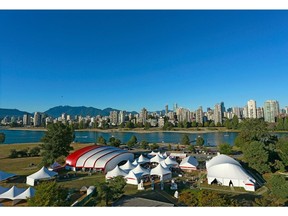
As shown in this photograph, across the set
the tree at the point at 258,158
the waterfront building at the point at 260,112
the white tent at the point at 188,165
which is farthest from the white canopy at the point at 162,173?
the waterfront building at the point at 260,112

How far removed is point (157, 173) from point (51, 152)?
6367mm

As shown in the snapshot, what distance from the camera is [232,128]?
41.0 meters

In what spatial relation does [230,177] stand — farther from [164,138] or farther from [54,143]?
[164,138]

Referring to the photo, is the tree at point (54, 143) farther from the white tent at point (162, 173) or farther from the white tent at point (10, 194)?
the white tent at point (162, 173)

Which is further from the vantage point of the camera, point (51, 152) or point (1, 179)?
point (51, 152)

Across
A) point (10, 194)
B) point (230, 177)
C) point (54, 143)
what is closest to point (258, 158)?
point (230, 177)

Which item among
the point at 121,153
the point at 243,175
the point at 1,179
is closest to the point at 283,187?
the point at 243,175

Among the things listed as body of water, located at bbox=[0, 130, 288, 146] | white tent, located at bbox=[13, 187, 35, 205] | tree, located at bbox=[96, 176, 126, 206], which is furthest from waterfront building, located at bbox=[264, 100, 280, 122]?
white tent, located at bbox=[13, 187, 35, 205]

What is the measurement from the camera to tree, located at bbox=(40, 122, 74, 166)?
12.8 metres

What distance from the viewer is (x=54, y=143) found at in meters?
13.1

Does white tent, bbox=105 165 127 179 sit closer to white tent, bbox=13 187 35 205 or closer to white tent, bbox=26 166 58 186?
white tent, bbox=26 166 58 186

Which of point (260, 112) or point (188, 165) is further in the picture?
point (260, 112)

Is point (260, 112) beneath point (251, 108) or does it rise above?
beneath

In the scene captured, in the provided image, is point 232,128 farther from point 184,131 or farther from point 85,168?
point 85,168
